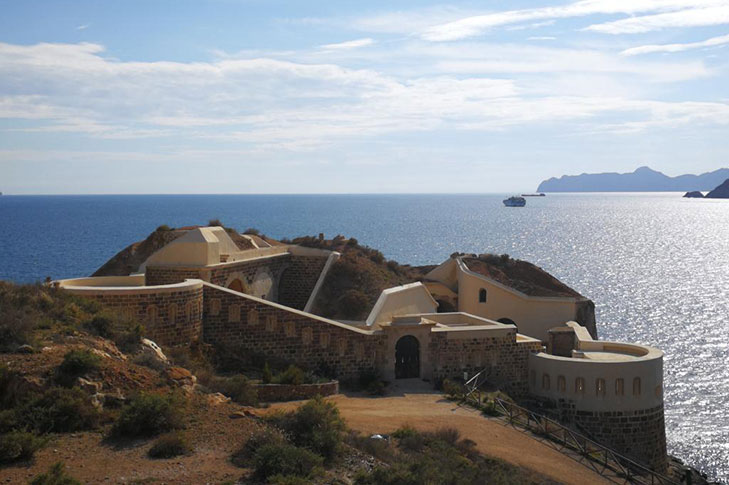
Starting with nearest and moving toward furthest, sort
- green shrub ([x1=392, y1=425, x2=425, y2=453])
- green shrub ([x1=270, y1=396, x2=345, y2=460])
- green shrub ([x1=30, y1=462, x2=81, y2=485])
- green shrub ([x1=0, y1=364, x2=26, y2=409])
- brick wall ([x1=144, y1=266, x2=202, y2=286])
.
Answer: green shrub ([x1=30, y1=462, x2=81, y2=485]) → green shrub ([x1=0, y1=364, x2=26, y2=409]) → green shrub ([x1=270, y1=396, x2=345, y2=460]) → green shrub ([x1=392, y1=425, x2=425, y2=453]) → brick wall ([x1=144, y1=266, x2=202, y2=286])

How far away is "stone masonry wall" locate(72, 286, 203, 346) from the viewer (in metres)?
23.0

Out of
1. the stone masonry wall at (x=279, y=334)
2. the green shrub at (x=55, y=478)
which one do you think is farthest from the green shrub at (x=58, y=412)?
the stone masonry wall at (x=279, y=334)

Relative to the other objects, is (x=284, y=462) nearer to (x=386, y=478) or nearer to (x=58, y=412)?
(x=386, y=478)

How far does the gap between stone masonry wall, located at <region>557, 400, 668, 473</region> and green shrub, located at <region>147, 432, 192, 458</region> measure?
16.1 meters

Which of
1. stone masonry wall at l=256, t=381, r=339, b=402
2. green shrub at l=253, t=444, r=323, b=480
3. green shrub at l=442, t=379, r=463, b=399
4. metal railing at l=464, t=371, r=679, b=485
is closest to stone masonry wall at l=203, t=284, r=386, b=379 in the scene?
stone masonry wall at l=256, t=381, r=339, b=402

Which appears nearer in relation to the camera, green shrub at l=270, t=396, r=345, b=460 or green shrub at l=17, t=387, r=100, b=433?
green shrub at l=17, t=387, r=100, b=433

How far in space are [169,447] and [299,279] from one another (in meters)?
21.8

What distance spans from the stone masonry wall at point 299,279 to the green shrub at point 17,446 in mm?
22197

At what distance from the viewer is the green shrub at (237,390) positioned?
20734 mm

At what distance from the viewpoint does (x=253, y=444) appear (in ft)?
50.5

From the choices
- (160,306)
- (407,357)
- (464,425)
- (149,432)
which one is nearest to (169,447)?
(149,432)

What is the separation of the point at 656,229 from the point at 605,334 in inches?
4211

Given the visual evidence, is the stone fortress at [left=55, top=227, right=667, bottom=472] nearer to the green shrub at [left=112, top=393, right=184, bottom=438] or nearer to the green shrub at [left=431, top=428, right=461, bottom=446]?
the green shrub at [left=431, top=428, right=461, bottom=446]

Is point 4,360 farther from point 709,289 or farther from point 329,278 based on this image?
point 709,289
